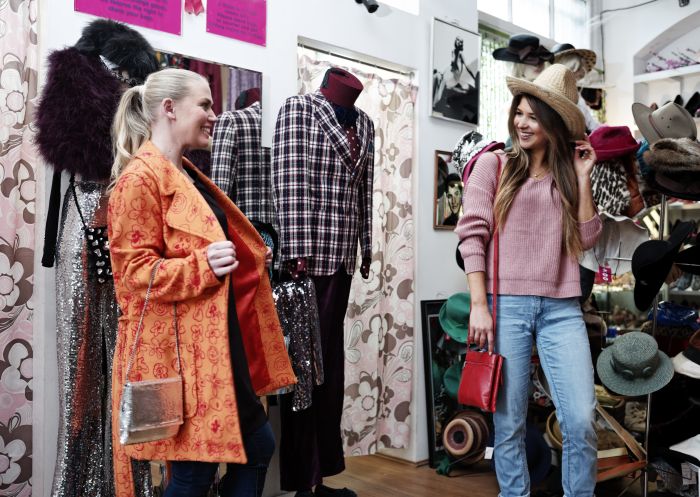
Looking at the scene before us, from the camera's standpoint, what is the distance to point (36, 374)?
7.49 ft

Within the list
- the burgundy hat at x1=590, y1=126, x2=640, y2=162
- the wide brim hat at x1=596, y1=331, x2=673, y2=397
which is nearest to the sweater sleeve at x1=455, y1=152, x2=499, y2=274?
the burgundy hat at x1=590, y1=126, x2=640, y2=162

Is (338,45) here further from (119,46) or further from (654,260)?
(654,260)

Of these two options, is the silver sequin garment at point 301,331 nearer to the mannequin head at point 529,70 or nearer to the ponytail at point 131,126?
the ponytail at point 131,126

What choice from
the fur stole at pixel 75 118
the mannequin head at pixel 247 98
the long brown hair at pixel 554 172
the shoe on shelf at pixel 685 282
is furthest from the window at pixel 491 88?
the fur stole at pixel 75 118

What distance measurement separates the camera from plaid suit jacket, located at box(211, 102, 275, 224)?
256 centimetres

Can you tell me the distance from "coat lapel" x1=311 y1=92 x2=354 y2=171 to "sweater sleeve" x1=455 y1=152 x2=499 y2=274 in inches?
24.4

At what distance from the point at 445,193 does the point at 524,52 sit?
905mm

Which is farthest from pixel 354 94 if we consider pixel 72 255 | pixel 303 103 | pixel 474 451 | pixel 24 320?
pixel 474 451

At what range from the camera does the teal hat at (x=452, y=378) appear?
3455 millimetres

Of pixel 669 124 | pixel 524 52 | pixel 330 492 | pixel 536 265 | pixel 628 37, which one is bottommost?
pixel 330 492

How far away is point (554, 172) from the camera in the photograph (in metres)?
2.21

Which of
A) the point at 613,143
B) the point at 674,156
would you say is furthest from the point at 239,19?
the point at 674,156

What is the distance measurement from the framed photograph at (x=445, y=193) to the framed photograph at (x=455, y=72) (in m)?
→ 0.25

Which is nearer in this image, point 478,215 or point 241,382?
point 241,382
